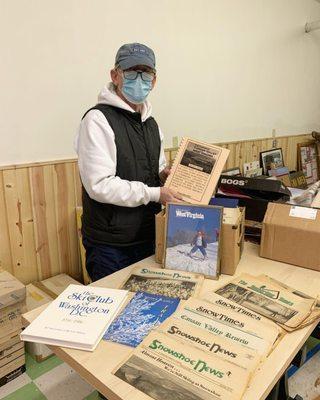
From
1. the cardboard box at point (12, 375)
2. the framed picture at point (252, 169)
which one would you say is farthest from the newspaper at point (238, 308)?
the framed picture at point (252, 169)

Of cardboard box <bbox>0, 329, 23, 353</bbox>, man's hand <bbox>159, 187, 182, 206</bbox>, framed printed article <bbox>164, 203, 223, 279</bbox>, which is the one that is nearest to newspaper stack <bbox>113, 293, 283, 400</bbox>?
framed printed article <bbox>164, 203, 223, 279</bbox>

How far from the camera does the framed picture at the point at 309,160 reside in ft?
14.7

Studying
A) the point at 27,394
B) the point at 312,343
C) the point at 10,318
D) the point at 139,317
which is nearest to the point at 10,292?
the point at 10,318

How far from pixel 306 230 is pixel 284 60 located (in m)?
3.20

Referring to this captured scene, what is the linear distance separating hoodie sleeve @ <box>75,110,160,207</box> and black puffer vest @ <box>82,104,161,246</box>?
0.04m

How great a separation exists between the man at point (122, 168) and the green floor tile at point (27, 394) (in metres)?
0.69

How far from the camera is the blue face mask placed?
1443mm

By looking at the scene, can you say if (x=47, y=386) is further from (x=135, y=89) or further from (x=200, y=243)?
(x=135, y=89)

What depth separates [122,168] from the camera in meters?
1.42

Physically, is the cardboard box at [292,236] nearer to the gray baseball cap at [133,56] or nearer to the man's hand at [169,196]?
the man's hand at [169,196]

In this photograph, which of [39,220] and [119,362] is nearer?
[119,362]

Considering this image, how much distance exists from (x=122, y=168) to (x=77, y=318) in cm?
66

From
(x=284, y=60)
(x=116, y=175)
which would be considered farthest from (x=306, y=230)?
(x=284, y=60)

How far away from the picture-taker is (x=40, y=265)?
2.15 m
